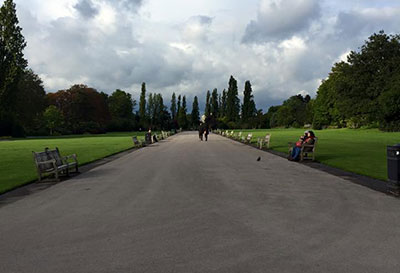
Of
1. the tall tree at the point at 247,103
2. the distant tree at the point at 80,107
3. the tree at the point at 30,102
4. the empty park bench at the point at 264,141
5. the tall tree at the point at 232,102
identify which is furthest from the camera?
the tall tree at the point at 232,102

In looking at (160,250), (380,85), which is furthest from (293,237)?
(380,85)

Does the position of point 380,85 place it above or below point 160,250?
above

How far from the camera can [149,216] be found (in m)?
6.14

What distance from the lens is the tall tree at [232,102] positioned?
11881cm

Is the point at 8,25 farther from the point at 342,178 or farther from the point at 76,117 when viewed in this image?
the point at 342,178

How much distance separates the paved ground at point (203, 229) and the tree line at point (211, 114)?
3193 centimetres

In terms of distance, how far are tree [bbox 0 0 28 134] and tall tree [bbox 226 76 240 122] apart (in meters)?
73.3

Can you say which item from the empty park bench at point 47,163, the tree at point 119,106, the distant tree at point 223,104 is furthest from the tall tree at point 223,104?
the empty park bench at point 47,163

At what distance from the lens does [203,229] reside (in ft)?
17.4

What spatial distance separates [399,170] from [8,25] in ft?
203

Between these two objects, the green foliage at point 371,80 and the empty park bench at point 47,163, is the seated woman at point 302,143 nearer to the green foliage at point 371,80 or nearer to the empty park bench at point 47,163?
the empty park bench at point 47,163

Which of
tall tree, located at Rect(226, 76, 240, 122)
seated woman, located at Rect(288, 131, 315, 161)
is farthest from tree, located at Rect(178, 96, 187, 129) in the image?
seated woman, located at Rect(288, 131, 315, 161)

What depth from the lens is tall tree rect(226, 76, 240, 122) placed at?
11881cm

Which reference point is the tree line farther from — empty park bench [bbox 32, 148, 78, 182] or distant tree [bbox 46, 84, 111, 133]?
empty park bench [bbox 32, 148, 78, 182]
